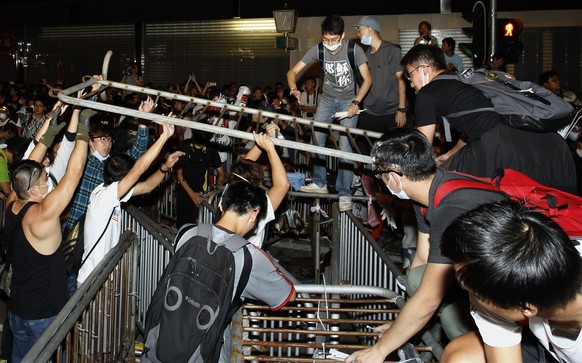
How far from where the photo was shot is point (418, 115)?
5.22m

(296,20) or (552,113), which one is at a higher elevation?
(296,20)

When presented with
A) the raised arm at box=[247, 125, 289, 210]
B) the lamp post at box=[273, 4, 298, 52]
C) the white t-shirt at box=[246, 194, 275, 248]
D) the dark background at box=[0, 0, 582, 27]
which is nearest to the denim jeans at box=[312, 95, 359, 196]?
the raised arm at box=[247, 125, 289, 210]

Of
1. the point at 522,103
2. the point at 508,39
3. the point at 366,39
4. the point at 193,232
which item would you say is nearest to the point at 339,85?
the point at 366,39

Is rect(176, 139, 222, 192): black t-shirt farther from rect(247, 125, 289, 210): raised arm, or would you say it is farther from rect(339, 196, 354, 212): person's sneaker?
rect(247, 125, 289, 210): raised arm

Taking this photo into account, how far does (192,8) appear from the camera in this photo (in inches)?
821

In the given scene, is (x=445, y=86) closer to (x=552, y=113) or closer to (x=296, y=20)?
(x=552, y=113)

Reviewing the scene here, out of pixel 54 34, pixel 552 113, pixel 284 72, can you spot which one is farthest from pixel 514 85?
pixel 54 34

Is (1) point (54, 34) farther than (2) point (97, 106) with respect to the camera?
Yes

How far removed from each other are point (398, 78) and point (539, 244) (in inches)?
220

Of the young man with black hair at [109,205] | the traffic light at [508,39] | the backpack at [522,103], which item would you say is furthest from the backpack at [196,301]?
the traffic light at [508,39]

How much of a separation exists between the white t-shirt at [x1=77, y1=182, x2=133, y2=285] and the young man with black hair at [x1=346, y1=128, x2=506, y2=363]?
2.65m

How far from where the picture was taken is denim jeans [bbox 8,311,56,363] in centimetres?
517

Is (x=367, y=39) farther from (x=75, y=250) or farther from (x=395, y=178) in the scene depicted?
(x=395, y=178)

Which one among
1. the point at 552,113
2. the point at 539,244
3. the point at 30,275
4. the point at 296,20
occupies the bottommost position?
the point at 30,275
